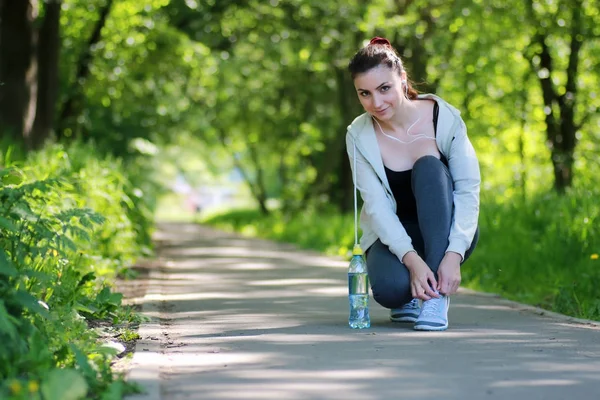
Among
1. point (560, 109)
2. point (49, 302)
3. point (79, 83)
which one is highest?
point (79, 83)

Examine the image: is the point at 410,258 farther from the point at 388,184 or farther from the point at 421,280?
the point at 388,184

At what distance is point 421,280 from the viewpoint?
257 inches

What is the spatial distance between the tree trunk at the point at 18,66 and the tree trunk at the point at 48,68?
2573mm

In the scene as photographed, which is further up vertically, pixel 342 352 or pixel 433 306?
pixel 433 306

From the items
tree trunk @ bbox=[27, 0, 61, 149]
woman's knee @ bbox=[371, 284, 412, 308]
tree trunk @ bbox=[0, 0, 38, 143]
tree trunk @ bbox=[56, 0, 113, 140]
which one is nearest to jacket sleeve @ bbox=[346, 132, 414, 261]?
woman's knee @ bbox=[371, 284, 412, 308]

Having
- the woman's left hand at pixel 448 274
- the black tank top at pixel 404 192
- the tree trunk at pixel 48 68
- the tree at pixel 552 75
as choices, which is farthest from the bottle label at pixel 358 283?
the tree trunk at pixel 48 68

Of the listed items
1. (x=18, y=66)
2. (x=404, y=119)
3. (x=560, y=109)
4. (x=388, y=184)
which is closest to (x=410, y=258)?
(x=388, y=184)

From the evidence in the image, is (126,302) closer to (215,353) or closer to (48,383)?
(215,353)

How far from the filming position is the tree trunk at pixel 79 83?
22.1m

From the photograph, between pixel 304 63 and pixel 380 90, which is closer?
pixel 380 90

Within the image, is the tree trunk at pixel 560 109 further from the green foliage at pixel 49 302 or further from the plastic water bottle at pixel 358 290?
the plastic water bottle at pixel 358 290

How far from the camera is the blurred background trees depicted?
61.6ft

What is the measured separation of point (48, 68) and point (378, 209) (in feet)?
43.8

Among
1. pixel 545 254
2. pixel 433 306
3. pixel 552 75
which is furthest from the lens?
pixel 552 75
